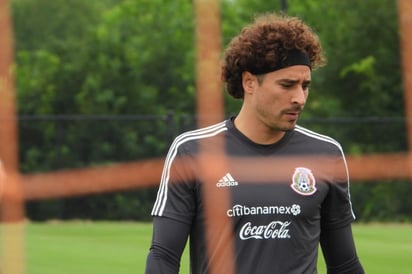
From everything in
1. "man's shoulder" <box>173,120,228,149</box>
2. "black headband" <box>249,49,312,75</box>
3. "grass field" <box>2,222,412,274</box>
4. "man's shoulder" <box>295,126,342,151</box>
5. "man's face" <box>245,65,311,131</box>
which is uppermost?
"black headband" <box>249,49,312,75</box>

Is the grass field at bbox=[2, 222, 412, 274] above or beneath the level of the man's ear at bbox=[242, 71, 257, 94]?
beneath

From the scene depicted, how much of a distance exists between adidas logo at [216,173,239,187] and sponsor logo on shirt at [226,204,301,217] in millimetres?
78

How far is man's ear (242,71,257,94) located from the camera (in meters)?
3.42

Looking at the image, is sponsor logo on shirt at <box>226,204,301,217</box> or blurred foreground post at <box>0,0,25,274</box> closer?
sponsor logo on shirt at <box>226,204,301,217</box>

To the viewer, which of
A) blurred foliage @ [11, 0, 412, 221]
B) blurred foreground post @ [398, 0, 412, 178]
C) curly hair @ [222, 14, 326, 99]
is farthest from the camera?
blurred foliage @ [11, 0, 412, 221]

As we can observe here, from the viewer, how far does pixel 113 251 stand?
385 inches

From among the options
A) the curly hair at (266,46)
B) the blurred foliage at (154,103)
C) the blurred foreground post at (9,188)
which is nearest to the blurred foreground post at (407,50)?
the blurred foliage at (154,103)

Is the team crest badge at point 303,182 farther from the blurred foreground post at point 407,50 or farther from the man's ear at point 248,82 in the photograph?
the blurred foreground post at point 407,50

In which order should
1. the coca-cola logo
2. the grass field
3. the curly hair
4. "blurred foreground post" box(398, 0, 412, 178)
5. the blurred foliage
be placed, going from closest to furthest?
the coca-cola logo → the curly hair → the grass field → "blurred foreground post" box(398, 0, 412, 178) → the blurred foliage

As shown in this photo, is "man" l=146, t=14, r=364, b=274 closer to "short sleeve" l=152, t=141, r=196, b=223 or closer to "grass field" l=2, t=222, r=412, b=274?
"short sleeve" l=152, t=141, r=196, b=223

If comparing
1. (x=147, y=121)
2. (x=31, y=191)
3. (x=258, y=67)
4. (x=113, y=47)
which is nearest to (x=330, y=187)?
(x=258, y=67)

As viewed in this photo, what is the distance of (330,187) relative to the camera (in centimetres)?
340

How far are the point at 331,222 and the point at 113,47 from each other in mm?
16883

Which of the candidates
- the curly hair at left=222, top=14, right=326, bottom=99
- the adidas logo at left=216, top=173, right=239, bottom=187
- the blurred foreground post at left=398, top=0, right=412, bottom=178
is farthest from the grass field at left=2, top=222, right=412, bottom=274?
the adidas logo at left=216, top=173, right=239, bottom=187
